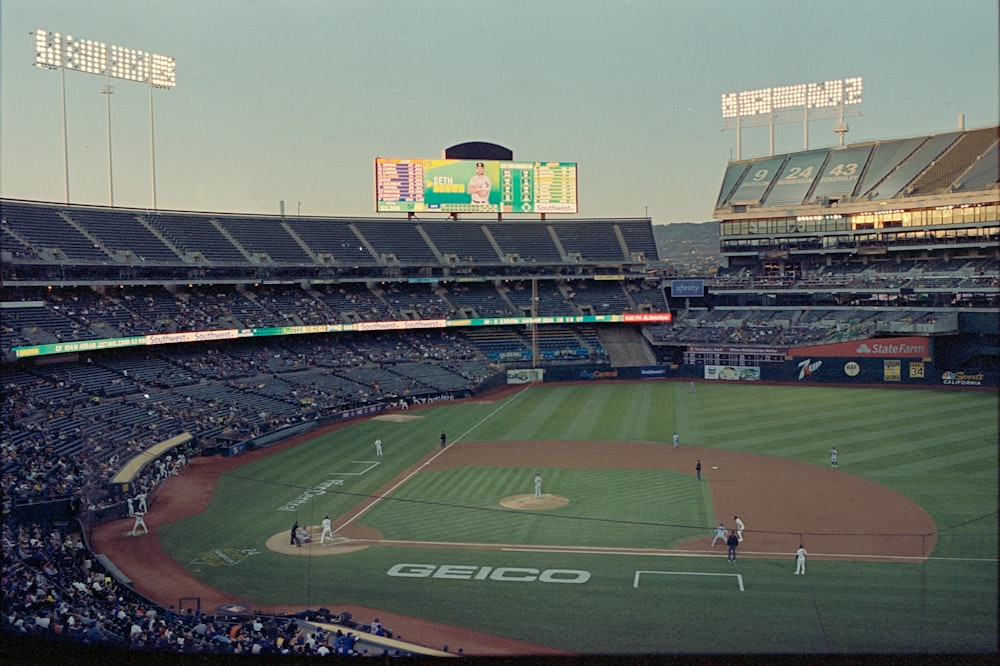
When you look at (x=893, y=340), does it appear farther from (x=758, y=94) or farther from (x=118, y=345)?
(x=118, y=345)

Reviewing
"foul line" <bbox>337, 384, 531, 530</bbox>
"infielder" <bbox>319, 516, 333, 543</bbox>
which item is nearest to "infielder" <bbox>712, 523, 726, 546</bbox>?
"infielder" <bbox>319, 516, 333, 543</bbox>

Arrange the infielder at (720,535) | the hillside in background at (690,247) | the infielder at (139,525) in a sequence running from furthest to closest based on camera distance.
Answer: the hillside in background at (690,247) → the infielder at (139,525) → the infielder at (720,535)

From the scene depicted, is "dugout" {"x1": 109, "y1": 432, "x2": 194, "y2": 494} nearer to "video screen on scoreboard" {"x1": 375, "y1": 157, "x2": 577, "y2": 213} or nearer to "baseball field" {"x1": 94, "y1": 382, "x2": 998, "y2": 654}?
"baseball field" {"x1": 94, "y1": 382, "x2": 998, "y2": 654}

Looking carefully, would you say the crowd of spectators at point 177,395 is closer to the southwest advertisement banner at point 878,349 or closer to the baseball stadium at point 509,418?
the baseball stadium at point 509,418

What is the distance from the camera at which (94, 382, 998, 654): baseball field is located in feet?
44.0

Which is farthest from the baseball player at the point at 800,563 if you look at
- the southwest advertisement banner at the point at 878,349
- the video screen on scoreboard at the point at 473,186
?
the video screen on scoreboard at the point at 473,186

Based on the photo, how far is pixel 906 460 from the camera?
25359 mm

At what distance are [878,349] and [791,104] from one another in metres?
20.7

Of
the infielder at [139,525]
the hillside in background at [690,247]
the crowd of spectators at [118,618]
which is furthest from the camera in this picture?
the hillside in background at [690,247]

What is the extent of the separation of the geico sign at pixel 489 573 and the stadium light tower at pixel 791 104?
4072cm

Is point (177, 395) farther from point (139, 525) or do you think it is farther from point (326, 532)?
point (326, 532)

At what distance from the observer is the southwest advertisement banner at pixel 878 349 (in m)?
39.1

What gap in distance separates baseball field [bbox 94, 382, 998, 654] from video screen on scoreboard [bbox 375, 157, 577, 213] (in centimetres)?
2390

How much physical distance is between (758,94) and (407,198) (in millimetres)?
25340
